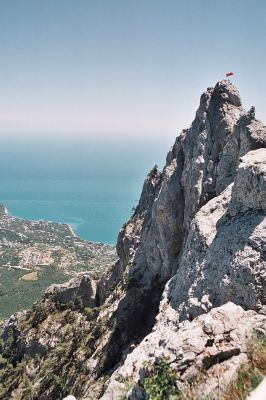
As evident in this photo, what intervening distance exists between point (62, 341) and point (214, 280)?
29846mm

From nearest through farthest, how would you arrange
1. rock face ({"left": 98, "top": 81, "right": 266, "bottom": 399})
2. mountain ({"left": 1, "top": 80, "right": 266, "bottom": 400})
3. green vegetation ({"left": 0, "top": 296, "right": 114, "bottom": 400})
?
1. mountain ({"left": 1, "top": 80, "right": 266, "bottom": 400})
2. rock face ({"left": 98, "top": 81, "right": 266, "bottom": 399})
3. green vegetation ({"left": 0, "top": 296, "right": 114, "bottom": 400})

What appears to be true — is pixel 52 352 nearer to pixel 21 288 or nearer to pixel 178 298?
pixel 178 298

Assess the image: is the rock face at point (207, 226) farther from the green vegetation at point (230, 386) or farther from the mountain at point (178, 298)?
the green vegetation at point (230, 386)

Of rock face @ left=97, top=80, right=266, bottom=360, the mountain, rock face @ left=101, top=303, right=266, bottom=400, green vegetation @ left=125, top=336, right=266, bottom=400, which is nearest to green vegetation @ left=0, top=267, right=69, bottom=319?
the mountain

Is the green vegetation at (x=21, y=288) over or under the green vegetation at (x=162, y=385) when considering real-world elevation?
under

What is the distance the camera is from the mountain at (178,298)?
11.1 m

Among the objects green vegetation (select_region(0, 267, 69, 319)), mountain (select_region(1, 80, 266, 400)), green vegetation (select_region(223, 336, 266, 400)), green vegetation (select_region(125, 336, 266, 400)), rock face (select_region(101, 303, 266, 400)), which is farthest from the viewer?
green vegetation (select_region(0, 267, 69, 319))

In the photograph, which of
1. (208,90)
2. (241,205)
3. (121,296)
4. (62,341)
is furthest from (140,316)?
(208,90)

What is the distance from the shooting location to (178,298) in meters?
22.6

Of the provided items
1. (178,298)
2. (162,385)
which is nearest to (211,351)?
(162,385)

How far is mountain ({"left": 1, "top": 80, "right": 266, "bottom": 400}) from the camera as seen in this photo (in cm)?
1107

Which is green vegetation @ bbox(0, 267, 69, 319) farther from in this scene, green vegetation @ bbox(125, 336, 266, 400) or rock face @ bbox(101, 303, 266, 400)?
green vegetation @ bbox(125, 336, 266, 400)

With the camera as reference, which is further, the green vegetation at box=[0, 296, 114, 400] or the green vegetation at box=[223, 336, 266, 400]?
the green vegetation at box=[0, 296, 114, 400]

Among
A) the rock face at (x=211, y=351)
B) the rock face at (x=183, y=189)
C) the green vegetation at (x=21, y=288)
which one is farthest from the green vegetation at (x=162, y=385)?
the green vegetation at (x=21, y=288)
